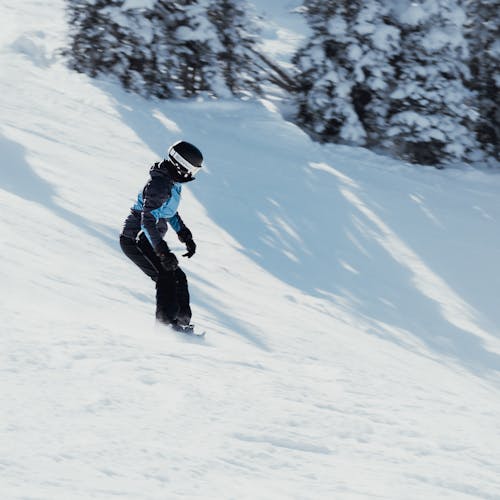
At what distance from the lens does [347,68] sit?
1859 centimetres

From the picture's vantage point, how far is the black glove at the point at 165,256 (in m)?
6.21

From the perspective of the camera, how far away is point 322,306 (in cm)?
1048

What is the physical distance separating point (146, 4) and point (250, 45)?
3.24 m

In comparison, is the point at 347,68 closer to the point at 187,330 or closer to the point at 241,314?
the point at 241,314

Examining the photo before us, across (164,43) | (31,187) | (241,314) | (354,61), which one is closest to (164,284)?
(241,314)

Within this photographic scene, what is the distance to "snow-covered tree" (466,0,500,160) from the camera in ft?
61.7

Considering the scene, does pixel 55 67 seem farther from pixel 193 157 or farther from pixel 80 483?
pixel 80 483

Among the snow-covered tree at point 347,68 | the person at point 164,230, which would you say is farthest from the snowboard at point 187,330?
the snow-covered tree at point 347,68

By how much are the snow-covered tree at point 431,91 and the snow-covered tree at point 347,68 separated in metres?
0.44

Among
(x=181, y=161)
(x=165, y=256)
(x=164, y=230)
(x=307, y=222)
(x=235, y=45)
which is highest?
(x=181, y=161)

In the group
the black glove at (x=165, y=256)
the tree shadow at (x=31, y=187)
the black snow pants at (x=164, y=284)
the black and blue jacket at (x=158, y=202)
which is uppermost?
the black and blue jacket at (x=158, y=202)

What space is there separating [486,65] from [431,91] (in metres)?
1.97

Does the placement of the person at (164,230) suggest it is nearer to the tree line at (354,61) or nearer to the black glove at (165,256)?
the black glove at (165,256)

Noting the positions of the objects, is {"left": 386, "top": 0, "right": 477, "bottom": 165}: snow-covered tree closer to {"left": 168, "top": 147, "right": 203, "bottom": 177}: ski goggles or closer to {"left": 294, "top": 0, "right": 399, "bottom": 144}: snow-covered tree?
{"left": 294, "top": 0, "right": 399, "bottom": 144}: snow-covered tree
